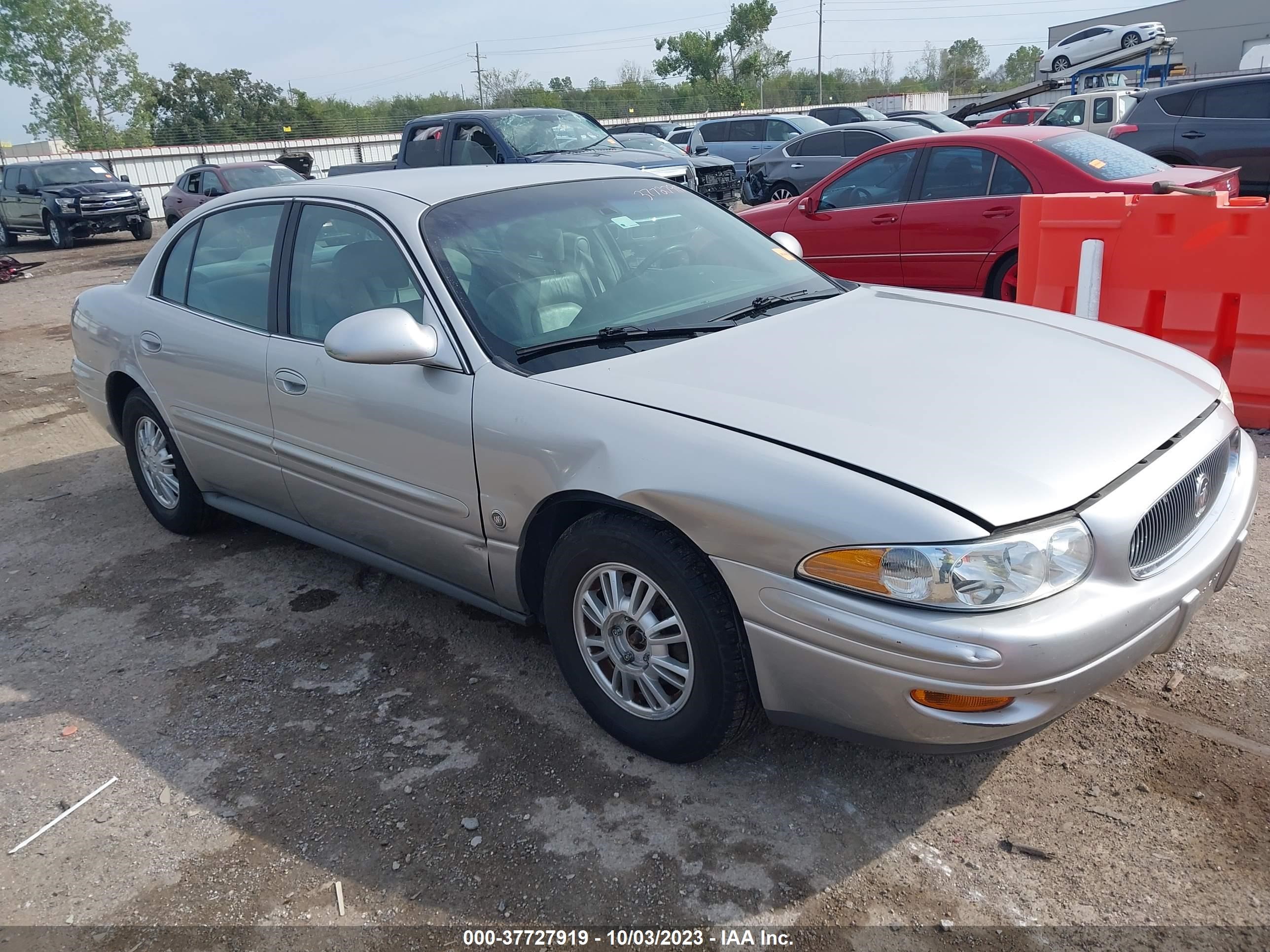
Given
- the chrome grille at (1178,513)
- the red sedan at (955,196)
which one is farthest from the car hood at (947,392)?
the red sedan at (955,196)

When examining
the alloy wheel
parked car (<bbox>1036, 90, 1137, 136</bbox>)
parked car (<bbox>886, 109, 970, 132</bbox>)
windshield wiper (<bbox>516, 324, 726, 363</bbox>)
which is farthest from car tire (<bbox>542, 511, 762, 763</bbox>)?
parked car (<bbox>1036, 90, 1137, 136</bbox>)

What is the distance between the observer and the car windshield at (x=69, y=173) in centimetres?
2083

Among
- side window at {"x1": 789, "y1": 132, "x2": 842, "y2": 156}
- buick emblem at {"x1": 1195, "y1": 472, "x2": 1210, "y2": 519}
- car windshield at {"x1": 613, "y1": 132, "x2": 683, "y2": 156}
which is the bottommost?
buick emblem at {"x1": 1195, "y1": 472, "x2": 1210, "y2": 519}

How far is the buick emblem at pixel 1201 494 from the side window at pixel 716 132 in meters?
20.0

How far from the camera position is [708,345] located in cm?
308

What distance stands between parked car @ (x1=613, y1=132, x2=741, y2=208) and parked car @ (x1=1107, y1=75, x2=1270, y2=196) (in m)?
5.85

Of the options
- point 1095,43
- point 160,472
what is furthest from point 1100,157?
point 1095,43

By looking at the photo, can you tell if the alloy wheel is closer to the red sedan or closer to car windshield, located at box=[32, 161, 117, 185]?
the red sedan

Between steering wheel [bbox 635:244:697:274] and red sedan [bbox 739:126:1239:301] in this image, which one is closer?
steering wheel [bbox 635:244:697:274]

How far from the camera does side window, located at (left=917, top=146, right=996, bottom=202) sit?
7498 mm

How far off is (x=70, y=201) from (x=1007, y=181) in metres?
19.8

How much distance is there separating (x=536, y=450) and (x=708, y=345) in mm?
659

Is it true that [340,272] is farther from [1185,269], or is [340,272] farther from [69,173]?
[69,173]

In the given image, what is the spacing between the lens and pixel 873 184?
8.13 metres
